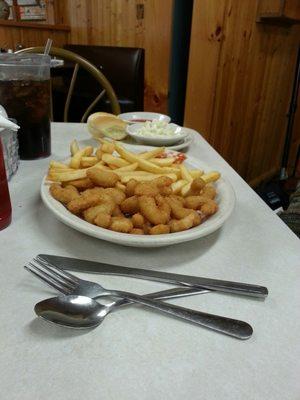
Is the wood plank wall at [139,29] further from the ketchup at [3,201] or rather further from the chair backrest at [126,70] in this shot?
the ketchup at [3,201]

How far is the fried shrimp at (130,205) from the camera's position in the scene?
55 cm

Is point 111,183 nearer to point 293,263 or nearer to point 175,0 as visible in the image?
point 293,263

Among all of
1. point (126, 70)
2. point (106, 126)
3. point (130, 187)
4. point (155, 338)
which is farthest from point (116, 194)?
point (126, 70)

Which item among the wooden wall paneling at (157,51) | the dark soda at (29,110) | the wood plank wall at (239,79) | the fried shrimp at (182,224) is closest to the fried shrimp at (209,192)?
the fried shrimp at (182,224)

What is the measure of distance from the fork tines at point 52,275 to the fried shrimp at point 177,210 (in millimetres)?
183

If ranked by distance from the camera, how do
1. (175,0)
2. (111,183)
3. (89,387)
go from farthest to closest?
(175,0) < (111,183) < (89,387)

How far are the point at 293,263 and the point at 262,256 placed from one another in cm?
4

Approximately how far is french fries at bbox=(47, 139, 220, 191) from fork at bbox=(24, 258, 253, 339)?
20 cm

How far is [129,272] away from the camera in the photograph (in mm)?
470

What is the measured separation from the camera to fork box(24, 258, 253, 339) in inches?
15.3

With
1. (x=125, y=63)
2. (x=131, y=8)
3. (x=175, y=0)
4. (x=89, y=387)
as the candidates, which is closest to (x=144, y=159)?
(x=89, y=387)

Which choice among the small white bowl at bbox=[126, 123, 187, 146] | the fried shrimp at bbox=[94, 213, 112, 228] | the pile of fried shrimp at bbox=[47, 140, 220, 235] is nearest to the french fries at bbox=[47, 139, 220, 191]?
the pile of fried shrimp at bbox=[47, 140, 220, 235]

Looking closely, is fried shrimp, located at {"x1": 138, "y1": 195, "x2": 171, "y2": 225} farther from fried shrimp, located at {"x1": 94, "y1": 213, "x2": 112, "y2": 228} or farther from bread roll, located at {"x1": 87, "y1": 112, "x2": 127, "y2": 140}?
bread roll, located at {"x1": 87, "y1": 112, "x2": 127, "y2": 140}

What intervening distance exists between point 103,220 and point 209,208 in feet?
0.56
